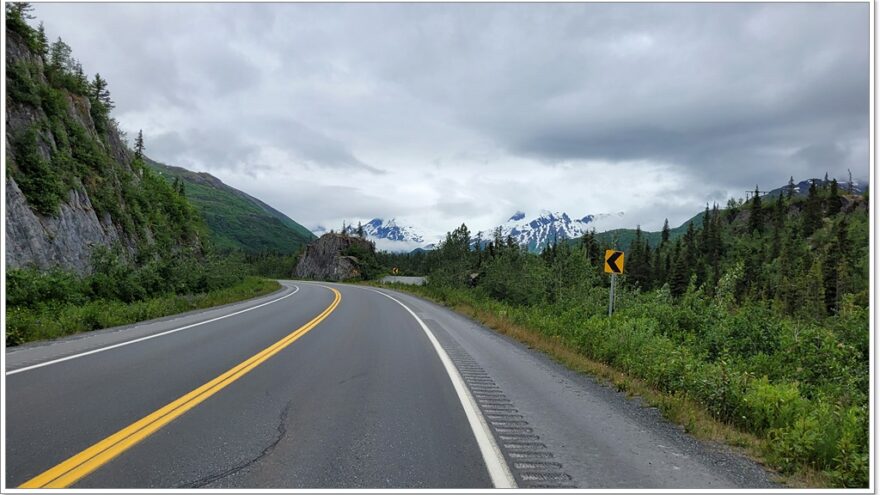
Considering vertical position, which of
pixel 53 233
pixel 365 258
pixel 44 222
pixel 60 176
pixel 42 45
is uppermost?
pixel 42 45

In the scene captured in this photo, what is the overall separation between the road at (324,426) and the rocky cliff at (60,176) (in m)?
13.2

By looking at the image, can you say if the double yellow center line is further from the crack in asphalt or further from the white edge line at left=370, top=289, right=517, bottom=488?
the white edge line at left=370, top=289, right=517, bottom=488

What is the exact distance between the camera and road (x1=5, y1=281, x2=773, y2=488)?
3900 millimetres

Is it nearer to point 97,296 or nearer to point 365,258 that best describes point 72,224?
point 97,296

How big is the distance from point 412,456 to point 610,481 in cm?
164

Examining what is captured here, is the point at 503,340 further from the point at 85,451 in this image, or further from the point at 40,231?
the point at 40,231

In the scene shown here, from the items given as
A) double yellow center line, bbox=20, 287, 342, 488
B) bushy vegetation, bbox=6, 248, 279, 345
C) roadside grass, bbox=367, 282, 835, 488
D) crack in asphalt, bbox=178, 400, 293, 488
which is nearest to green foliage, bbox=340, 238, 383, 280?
bushy vegetation, bbox=6, 248, 279, 345

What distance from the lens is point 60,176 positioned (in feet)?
74.4

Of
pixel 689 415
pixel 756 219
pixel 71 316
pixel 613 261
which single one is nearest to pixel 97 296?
pixel 71 316

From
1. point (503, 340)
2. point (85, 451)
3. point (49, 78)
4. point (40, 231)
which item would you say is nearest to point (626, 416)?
point (85, 451)

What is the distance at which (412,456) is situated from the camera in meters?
4.30

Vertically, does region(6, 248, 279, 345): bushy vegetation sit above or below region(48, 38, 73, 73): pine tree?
below

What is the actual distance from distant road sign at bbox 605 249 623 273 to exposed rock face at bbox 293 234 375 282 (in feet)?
250

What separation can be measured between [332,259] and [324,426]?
90.1 m
